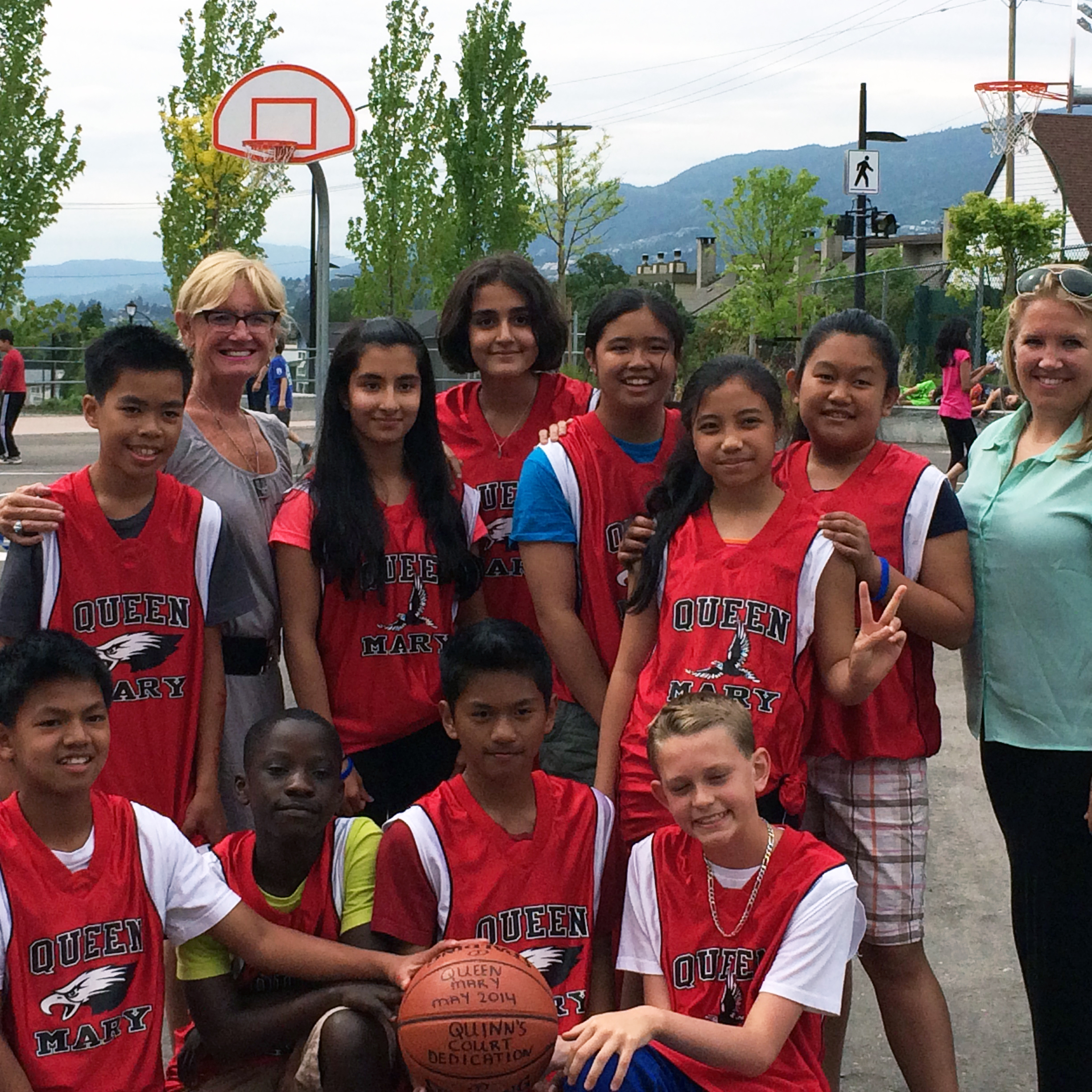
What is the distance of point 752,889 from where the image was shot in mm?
3082


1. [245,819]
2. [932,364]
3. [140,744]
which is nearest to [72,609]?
[140,744]

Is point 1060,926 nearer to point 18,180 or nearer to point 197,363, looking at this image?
point 197,363

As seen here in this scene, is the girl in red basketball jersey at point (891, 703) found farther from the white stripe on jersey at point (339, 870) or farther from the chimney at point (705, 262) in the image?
the chimney at point (705, 262)

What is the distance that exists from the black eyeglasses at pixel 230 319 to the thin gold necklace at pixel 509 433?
0.70 metres

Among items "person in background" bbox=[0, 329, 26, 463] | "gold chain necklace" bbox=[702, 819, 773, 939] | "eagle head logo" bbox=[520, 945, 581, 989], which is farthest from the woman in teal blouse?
"person in background" bbox=[0, 329, 26, 463]

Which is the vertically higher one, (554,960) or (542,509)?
(542,509)

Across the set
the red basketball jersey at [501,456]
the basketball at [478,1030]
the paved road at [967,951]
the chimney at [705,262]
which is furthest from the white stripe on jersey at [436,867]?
the chimney at [705,262]

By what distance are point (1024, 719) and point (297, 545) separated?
192cm

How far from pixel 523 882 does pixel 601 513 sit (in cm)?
103

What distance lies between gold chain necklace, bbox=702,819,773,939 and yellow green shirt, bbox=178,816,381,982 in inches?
31.4

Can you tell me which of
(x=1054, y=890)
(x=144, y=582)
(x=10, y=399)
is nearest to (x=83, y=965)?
(x=144, y=582)

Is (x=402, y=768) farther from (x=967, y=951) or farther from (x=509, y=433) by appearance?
(x=967, y=951)

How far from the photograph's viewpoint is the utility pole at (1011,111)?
44594 mm

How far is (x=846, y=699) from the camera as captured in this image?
3270mm
